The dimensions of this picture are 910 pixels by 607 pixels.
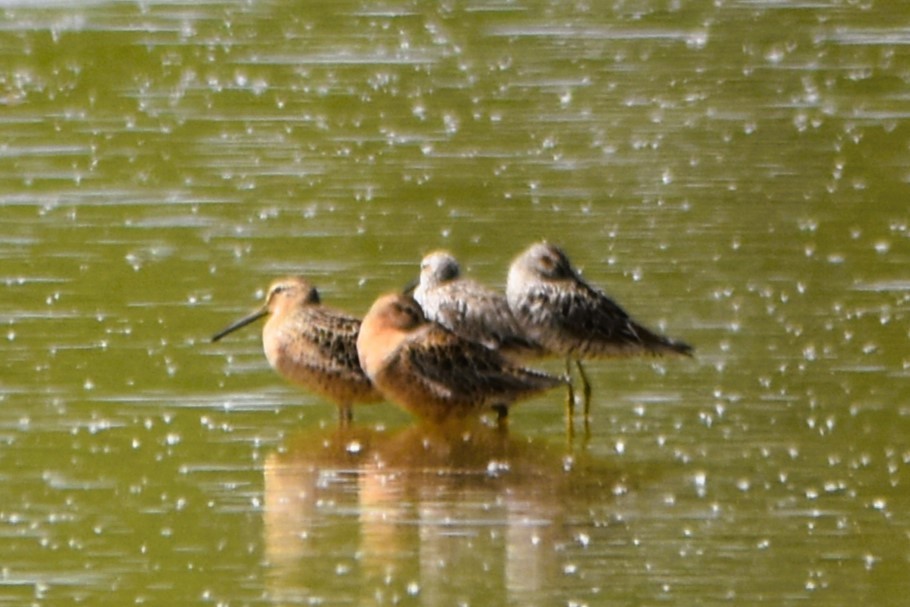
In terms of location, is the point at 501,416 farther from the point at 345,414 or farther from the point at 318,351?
the point at 318,351

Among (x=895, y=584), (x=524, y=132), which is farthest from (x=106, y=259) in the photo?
(x=895, y=584)

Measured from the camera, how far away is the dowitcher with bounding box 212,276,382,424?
7934 millimetres

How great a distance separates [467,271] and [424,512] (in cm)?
301

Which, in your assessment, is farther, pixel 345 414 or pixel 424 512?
pixel 345 414

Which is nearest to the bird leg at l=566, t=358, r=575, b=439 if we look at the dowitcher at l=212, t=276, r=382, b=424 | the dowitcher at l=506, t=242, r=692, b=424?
the dowitcher at l=506, t=242, r=692, b=424

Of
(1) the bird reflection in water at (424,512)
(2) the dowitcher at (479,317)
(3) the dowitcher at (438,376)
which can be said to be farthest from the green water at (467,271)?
(2) the dowitcher at (479,317)

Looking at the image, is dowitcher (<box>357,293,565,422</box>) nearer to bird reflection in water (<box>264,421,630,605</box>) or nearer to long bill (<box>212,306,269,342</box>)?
bird reflection in water (<box>264,421,630,605</box>)

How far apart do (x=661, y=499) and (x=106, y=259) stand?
12.5ft

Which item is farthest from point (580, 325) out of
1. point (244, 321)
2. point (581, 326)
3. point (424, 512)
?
point (424, 512)

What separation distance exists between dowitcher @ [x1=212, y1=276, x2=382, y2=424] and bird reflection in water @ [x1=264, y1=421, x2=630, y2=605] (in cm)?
18

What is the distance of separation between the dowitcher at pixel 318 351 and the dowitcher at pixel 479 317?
319 mm

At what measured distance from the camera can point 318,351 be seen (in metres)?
7.95

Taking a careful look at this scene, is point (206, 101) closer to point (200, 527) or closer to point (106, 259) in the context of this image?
point (106, 259)

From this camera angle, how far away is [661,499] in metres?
6.82
